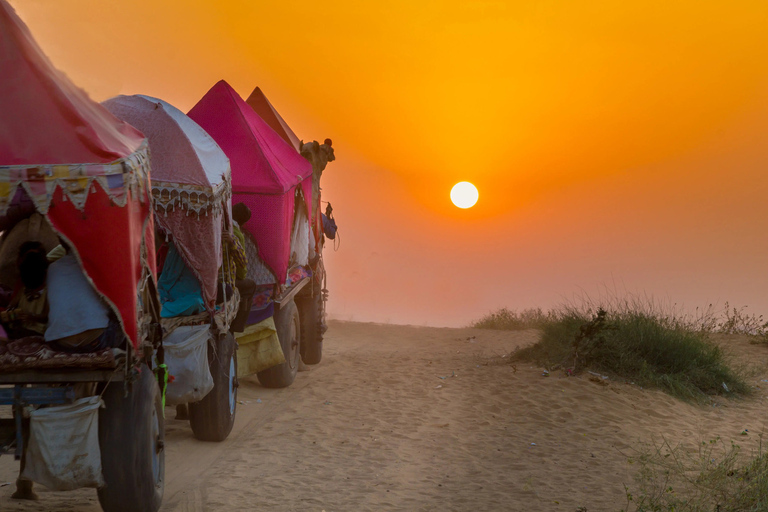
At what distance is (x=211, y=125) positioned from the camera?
31.8 ft

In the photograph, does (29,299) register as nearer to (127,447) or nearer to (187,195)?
(127,447)

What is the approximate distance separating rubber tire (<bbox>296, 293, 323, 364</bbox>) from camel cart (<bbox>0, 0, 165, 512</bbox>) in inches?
289

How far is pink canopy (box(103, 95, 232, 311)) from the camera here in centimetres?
685

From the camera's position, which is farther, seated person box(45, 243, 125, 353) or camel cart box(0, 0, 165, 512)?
seated person box(45, 243, 125, 353)

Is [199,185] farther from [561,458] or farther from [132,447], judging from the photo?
[561,458]

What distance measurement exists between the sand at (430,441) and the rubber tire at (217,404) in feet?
0.50

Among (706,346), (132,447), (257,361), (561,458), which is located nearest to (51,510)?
(132,447)

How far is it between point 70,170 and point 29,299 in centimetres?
102

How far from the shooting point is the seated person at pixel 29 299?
471cm

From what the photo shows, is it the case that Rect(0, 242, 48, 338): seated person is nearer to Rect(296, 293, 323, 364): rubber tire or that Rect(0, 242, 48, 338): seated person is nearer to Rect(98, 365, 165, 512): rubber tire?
Rect(98, 365, 165, 512): rubber tire

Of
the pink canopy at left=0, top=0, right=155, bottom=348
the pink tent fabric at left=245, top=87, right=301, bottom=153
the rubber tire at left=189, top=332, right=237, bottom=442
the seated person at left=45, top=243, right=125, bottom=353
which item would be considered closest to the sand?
the rubber tire at left=189, top=332, right=237, bottom=442

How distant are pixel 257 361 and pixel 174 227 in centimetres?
277

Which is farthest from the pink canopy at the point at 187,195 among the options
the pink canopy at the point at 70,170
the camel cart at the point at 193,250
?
the pink canopy at the point at 70,170

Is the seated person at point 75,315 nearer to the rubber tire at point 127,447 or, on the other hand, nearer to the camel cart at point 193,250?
the rubber tire at point 127,447
